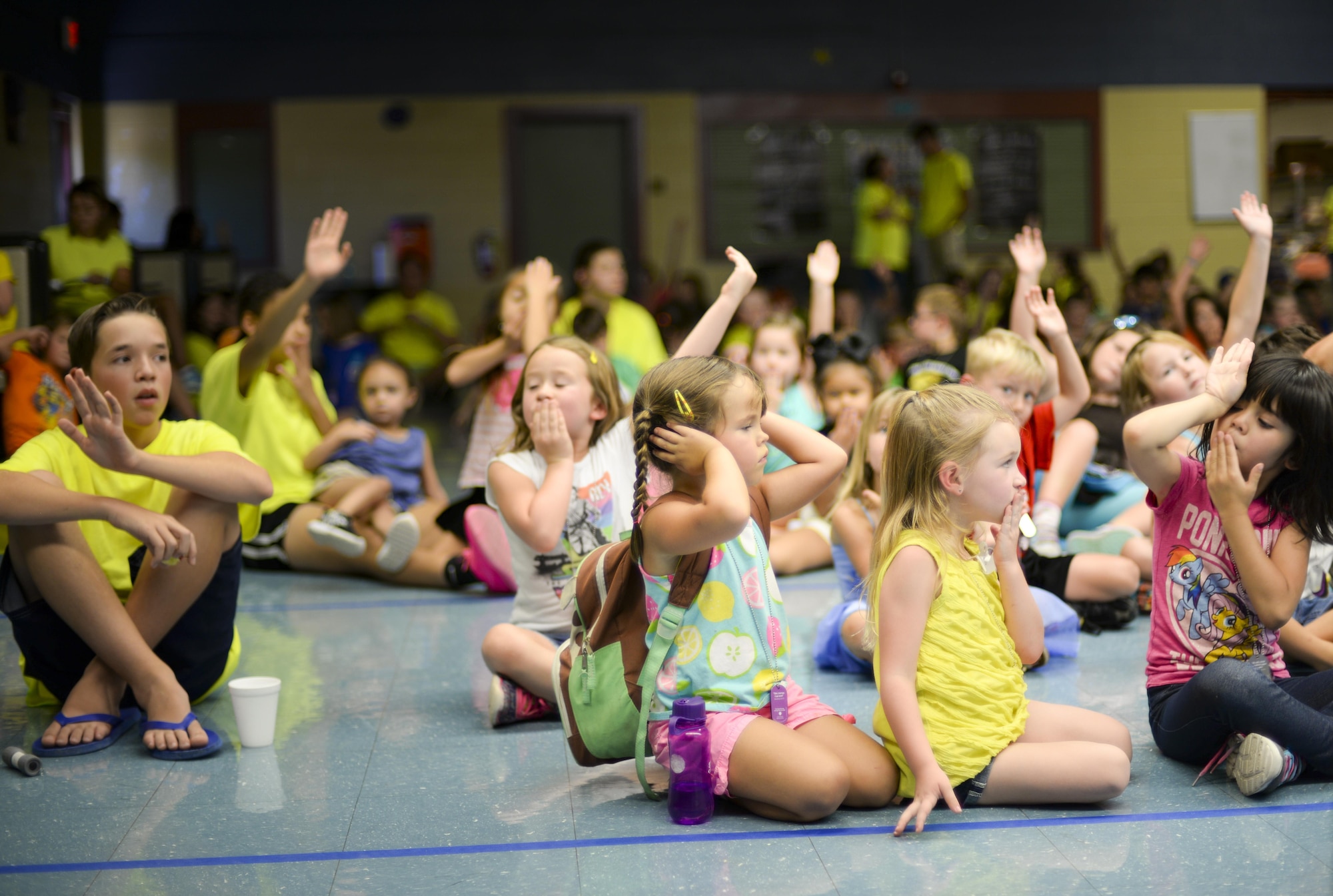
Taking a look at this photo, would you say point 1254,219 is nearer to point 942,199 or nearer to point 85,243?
point 85,243

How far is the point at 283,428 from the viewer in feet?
16.0

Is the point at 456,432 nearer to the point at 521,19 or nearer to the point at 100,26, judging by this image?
the point at 521,19

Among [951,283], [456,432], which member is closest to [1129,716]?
[456,432]

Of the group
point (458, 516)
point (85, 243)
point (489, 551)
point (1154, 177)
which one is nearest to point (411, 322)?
point (85, 243)

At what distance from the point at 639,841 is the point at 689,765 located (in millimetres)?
153

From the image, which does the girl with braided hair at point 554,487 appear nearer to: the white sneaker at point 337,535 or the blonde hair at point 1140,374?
the blonde hair at point 1140,374

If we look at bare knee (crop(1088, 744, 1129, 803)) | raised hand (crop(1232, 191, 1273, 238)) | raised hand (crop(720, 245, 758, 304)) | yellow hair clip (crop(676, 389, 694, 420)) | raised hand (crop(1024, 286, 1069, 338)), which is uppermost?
raised hand (crop(1232, 191, 1273, 238))

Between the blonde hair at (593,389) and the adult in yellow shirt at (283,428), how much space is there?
142cm

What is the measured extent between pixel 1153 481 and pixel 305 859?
1697 mm

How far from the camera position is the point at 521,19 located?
394 inches

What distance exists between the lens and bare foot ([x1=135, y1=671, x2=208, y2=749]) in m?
2.68

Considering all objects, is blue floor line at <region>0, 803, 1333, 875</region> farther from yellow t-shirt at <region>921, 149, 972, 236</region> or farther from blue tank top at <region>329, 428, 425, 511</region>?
yellow t-shirt at <region>921, 149, 972, 236</region>

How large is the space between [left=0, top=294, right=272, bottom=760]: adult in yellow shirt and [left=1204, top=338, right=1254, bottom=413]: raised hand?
77.0 inches

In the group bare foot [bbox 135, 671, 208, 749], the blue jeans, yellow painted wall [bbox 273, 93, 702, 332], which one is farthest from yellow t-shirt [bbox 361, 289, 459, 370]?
the blue jeans
